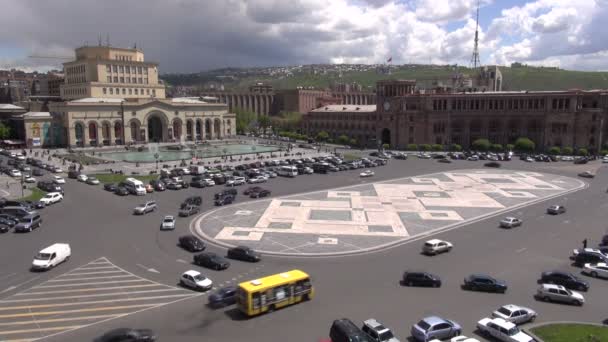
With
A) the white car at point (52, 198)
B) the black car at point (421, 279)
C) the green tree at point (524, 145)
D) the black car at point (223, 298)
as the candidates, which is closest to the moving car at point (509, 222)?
the black car at point (421, 279)

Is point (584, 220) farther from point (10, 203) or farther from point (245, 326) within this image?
point (10, 203)

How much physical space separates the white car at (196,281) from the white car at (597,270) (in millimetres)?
24301

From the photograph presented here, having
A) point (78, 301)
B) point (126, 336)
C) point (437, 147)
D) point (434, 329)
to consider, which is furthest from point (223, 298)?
point (437, 147)

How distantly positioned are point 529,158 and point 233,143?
71.4 metres

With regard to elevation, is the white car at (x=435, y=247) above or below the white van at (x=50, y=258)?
below

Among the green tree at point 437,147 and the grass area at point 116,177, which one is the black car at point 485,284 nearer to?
the grass area at point 116,177

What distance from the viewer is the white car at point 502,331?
20297 millimetres

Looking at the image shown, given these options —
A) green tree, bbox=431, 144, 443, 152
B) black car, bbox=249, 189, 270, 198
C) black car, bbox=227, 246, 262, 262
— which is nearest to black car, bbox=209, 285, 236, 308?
black car, bbox=227, 246, 262, 262

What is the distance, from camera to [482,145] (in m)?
101

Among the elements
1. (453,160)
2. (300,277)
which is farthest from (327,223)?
(453,160)

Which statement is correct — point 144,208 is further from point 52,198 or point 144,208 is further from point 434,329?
point 434,329

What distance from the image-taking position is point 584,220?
43.8 metres

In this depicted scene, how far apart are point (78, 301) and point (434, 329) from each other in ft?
61.9

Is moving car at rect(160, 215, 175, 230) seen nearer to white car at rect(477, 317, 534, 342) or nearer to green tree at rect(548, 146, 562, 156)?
white car at rect(477, 317, 534, 342)
